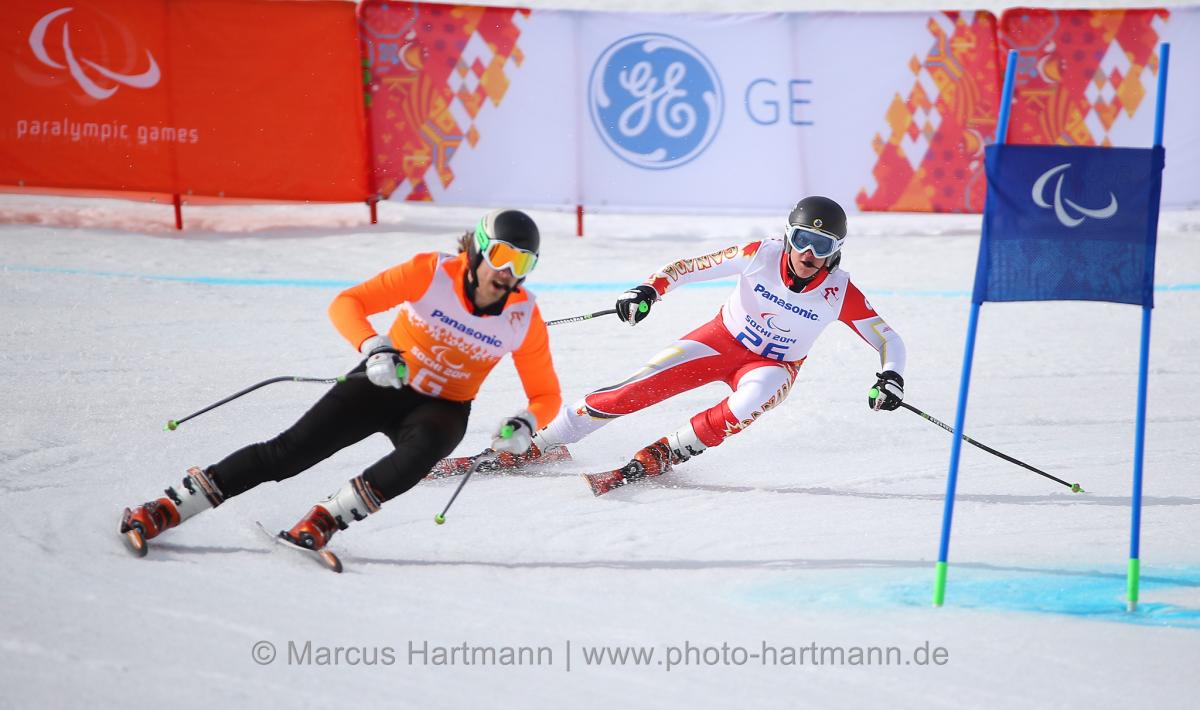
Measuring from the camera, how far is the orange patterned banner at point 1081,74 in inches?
432

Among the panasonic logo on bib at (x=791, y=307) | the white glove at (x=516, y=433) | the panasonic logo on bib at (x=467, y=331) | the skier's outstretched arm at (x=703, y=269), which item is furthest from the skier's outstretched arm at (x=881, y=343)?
the panasonic logo on bib at (x=467, y=331)

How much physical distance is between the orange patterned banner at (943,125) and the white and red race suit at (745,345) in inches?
213

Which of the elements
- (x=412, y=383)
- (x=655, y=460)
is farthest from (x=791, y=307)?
(x=412, y=383)

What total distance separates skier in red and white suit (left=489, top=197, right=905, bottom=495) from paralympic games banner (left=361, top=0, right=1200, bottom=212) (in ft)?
16.2

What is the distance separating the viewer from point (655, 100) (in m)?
10.7

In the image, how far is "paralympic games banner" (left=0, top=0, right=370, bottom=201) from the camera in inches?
388

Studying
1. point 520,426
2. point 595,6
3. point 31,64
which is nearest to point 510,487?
point 520,426

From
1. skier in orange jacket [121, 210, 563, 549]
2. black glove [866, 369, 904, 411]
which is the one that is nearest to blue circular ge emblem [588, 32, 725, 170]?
black glove [866, 369, 904, 411]

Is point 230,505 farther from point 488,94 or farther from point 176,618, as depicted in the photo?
point 488,94

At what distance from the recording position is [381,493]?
4.42m

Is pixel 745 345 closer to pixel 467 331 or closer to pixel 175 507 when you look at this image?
pixel 467 331

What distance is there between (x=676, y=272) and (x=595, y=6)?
1178cm

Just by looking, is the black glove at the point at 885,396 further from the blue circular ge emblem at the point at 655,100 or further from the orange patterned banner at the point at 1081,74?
the orange patterned banner at the point at 1081,74

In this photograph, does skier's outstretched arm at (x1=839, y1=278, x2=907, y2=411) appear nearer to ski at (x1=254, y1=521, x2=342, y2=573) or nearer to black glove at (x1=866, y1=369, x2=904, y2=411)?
black glove at (x1=866, y1=369, x2=904, y2=411)
